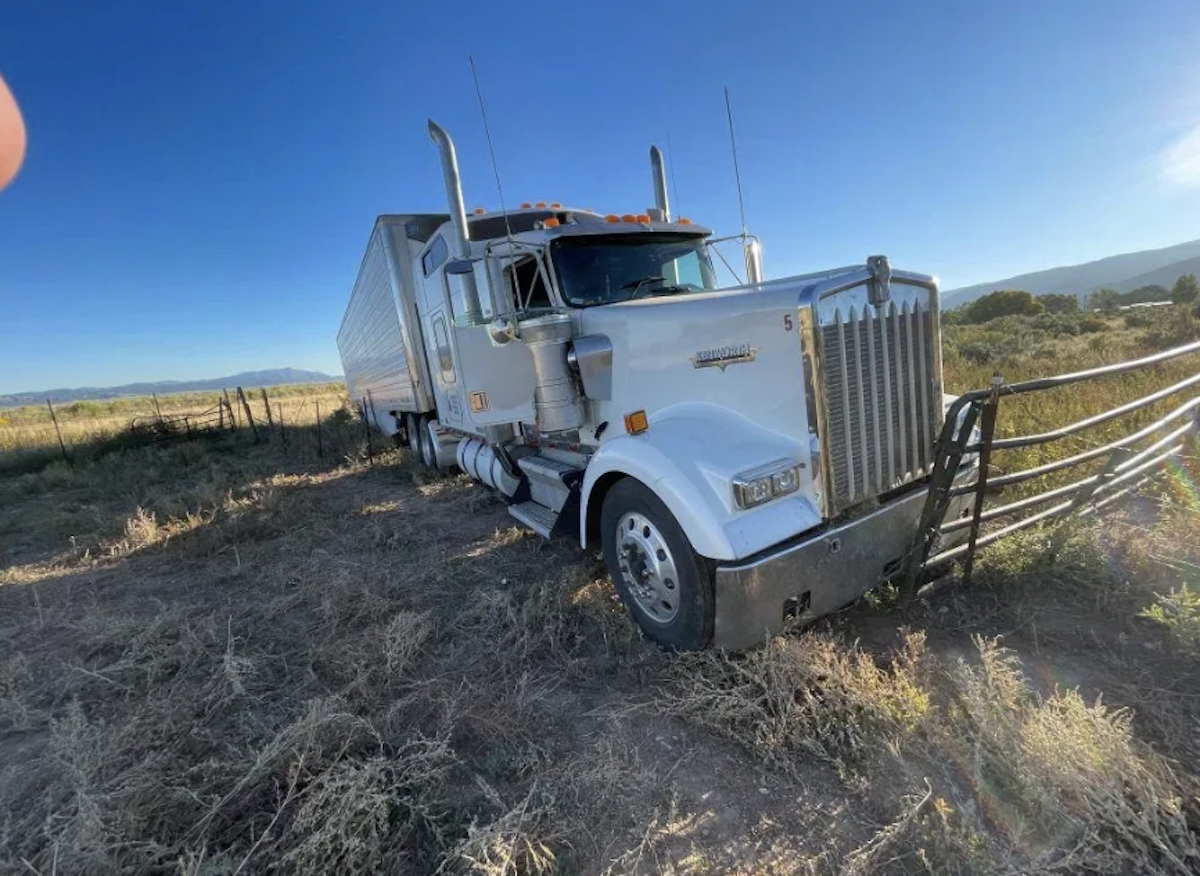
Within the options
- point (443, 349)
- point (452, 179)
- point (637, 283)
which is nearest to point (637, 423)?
→ point (637, 283)

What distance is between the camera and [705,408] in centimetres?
322

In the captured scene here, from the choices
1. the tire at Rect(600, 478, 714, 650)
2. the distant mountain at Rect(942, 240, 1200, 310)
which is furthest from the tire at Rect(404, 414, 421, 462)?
the distant mountain at Rect(942, 240, 1200, 310)

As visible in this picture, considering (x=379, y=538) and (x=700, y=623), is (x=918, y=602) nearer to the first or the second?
(x=700, y=623)

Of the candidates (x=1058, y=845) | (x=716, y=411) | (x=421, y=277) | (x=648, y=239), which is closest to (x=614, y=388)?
(x=716, y=411)

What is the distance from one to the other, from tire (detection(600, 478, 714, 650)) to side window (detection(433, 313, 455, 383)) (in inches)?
118

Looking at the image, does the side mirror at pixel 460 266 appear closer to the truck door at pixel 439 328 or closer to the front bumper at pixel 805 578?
the truck door at pixel 439 328

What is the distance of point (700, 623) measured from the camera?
281 centimetres

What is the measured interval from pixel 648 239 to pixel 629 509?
2.56 meters

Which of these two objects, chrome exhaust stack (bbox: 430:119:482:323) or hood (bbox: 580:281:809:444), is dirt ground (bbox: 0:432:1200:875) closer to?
hood (bbox: 580:281:809:444)

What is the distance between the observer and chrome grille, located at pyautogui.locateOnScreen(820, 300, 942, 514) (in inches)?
107

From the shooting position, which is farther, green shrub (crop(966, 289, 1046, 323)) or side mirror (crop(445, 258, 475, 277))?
green shrub (crop(966, 289, 1046, 323))

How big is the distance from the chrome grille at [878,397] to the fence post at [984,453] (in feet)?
1.20

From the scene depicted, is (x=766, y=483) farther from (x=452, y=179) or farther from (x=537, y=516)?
(x=452, y=179)

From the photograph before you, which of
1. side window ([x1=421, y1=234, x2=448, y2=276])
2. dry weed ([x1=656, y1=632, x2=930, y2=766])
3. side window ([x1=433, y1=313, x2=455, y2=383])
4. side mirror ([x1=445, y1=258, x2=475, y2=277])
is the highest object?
side window ([x1=421, y1=234, x2=448, y2=276])
